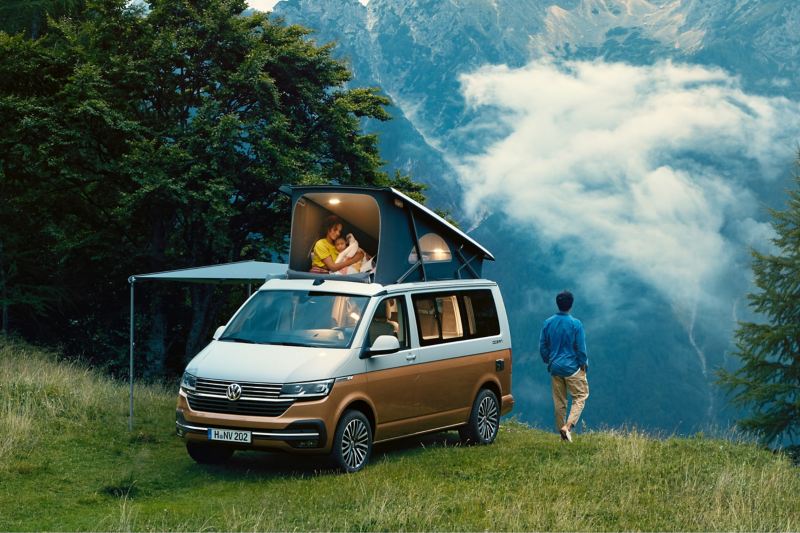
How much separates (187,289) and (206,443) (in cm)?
2221

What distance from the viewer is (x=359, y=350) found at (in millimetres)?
11508

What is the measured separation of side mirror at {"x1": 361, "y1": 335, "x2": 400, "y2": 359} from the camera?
11.5 meters

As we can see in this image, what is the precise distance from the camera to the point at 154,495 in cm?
1043

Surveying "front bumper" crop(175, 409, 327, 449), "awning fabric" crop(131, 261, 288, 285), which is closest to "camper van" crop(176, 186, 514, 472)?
"front bumper" crop(175, 409, 327, 449)

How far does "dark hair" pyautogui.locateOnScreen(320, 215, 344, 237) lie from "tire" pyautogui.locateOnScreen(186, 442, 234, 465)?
367 centimetres

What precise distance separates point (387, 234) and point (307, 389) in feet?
9.73

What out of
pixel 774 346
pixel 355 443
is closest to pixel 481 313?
pixel 355 443

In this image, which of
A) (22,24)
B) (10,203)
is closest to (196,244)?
(10,203)

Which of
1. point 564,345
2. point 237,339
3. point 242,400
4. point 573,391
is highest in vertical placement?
point 237,339

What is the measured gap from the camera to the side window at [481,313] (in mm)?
13969

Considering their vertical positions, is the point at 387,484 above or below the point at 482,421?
below

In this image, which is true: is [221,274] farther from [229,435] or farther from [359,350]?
[229,435]

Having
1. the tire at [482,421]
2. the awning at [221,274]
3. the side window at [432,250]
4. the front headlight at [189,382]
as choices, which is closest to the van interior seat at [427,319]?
the side window at [432,250]

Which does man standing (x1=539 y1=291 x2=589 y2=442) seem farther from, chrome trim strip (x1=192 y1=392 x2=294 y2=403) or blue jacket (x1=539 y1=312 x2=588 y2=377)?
chrome trim strip (x1=192 y1=392 x2=294 y2=403)
